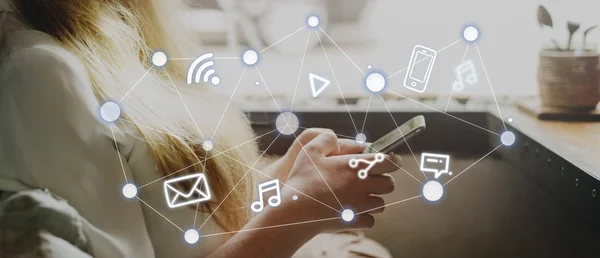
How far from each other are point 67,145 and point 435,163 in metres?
0.57

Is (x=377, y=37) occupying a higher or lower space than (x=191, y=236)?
higher

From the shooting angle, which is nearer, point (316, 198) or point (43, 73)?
point (43, 73)

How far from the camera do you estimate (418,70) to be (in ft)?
3.28

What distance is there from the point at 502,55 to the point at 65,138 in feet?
2.25

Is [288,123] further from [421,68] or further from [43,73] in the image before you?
[43,73]

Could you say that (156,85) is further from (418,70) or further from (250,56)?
(418,70)

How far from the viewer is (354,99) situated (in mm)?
1003

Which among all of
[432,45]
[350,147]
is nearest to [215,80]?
[350,147]

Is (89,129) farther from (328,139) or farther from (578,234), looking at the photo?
(578,234)

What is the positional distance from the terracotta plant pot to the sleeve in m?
0.68

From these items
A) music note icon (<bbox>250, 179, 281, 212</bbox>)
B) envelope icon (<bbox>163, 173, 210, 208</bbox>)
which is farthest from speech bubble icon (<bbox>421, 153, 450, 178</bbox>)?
envelope icon (<bbox>163, 173, 210, 208</bbox>)

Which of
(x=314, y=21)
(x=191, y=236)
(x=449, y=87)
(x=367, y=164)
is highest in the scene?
(x=314, y=21)

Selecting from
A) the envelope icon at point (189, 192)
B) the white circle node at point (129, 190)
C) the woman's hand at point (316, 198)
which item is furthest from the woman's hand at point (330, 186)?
the white circle node at point (129, 190)

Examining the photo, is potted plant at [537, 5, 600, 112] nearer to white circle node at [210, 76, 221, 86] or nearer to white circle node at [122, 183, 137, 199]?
white circle node at [210, 76, 221, 86]
